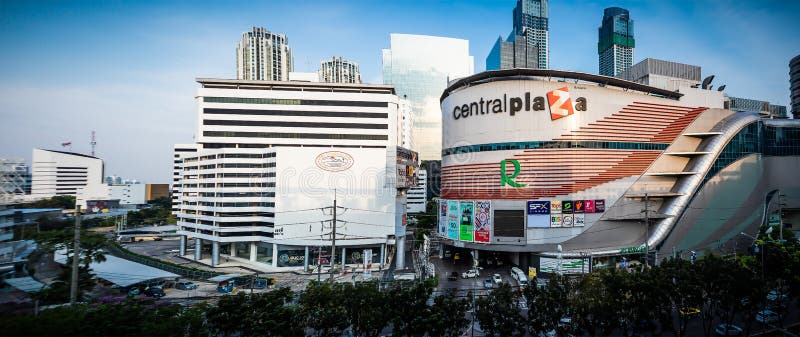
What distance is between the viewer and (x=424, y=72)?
524 ft

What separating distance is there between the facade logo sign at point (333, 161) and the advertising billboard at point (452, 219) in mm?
15300

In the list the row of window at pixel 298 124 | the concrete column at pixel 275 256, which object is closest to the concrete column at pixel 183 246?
the row of window at pixel 298 124

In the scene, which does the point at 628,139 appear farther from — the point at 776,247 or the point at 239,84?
the point at 239,84

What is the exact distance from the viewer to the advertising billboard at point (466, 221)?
46.9m

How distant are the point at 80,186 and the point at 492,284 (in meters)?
149

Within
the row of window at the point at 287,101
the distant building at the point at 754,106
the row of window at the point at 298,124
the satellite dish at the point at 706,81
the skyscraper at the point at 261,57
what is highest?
the skyscraper at the point at 261,57

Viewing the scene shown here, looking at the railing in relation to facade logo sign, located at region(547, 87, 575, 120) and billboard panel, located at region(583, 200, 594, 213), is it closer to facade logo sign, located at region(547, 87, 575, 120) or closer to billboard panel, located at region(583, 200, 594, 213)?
billboard panel, located at region(583, 200, 594, 213)

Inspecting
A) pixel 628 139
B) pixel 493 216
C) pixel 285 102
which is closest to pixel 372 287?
pixel 493 216

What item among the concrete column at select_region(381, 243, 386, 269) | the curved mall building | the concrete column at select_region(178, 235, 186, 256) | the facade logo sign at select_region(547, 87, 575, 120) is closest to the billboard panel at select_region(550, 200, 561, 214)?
the curved mall building

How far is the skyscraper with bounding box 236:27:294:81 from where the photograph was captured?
145 metres

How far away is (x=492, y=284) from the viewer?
3819 cm

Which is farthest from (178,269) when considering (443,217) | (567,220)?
(567,220)

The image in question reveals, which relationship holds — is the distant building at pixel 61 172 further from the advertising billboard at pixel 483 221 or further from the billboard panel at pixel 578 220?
the billboard panel at pixel 578 220

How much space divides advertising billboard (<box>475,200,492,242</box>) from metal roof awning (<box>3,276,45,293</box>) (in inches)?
1730
